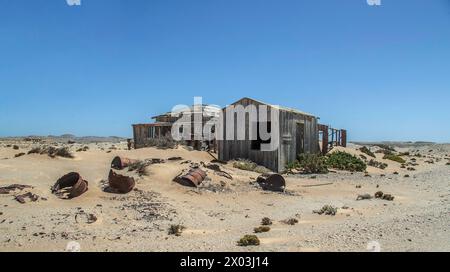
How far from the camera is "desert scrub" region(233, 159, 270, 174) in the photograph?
19.6 metres

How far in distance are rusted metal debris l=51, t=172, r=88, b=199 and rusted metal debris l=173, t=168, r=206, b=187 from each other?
3.04 m

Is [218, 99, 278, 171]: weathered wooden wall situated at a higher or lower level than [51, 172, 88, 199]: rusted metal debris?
higher

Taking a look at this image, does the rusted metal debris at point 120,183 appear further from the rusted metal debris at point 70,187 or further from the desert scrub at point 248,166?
the desert scrub at point 248,166

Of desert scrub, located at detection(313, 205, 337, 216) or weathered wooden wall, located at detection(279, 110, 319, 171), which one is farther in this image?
weathered wooden wall, located at detection(279, 110, 319, 171)

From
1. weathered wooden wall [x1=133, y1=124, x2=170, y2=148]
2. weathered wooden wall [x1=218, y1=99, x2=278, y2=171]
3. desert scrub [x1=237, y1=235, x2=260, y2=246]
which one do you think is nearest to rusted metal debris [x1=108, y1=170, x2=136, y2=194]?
desert scrub [x1=237, y1=235, x2=260, y2=246]

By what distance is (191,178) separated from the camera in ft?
45.0

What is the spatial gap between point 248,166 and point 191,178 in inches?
256

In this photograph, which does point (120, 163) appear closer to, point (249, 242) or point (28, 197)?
point (28, 197)

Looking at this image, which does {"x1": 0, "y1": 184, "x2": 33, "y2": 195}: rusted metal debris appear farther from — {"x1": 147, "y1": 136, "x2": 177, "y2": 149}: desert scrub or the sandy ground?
{"x1": 147, "y1": 136, "x2": 177, "y2": 149}: desert scrub

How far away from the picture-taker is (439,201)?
13109 mm

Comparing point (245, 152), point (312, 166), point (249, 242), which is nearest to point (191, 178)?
point (249, 242)
